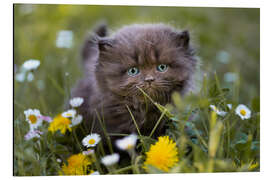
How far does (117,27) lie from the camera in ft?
8.02

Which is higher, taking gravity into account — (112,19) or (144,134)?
(112,19)

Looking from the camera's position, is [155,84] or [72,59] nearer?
[155,84]

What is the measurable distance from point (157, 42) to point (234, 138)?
684 millimetres

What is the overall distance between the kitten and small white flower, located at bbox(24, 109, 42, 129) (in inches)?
11.4

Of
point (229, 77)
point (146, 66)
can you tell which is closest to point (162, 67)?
point (146, 66)

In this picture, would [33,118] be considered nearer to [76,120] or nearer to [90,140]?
[76,120]

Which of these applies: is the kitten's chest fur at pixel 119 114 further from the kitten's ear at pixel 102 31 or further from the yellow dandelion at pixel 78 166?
the kitten's ear at pixel 102 31

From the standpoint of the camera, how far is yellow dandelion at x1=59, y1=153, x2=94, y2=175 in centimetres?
168

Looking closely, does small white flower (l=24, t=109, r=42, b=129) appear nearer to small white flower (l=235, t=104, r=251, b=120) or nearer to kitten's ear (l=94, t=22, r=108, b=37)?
kitten's ear (l=94, t=22, r=108, b=37)
